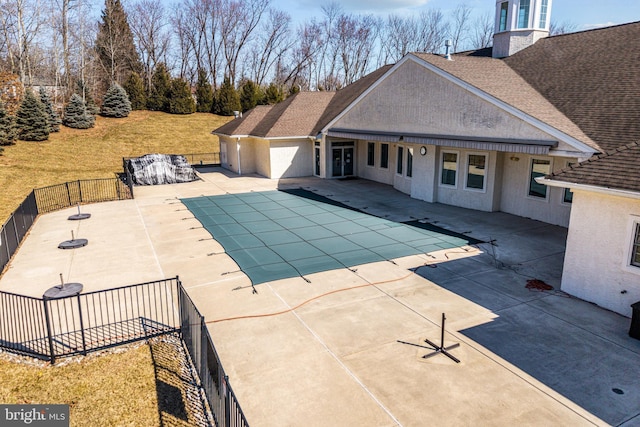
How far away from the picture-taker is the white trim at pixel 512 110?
43.3 feet

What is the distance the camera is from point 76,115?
41250 mm

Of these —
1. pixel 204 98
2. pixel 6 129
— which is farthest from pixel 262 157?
pixel 204 98

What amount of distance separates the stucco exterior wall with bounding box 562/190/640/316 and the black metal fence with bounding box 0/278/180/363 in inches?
374

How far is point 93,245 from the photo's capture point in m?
14.9

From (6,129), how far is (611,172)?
38.5 m

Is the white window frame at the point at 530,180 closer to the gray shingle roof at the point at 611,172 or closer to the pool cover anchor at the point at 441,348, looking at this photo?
the gray shingle roof at the point at 611,172

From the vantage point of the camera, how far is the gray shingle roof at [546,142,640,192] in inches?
365

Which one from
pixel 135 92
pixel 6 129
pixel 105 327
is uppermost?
pixel 135 92

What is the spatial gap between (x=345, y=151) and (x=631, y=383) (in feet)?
73.7

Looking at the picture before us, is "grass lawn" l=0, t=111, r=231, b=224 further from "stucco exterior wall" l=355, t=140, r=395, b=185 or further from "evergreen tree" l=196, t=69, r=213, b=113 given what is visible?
"stucco exterior wall" l=355, t=140, r=395, b=185

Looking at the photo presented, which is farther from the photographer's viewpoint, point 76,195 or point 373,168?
point 373,168

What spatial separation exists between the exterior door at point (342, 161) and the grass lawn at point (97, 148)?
54.5 ft

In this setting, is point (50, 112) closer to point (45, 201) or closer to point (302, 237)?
point (45, 201)

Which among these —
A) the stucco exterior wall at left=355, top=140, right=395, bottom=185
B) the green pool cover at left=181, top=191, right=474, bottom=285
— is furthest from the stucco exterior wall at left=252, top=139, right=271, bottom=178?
the green pool cover at left=181, top=191, right=474, bottom=285
